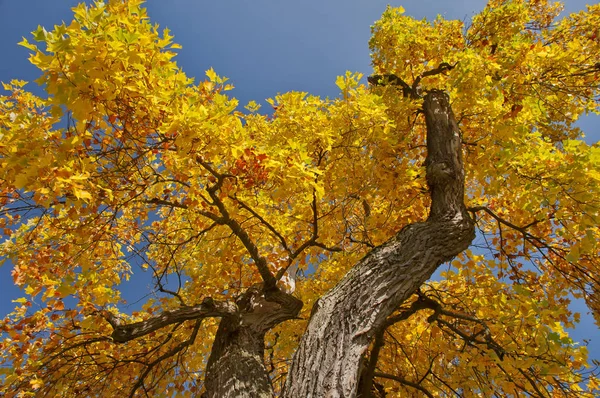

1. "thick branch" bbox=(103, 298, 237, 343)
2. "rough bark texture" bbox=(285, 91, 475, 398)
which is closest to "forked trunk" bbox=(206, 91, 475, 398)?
"rough bark texture" bbox=(285, 91, 475, 398)

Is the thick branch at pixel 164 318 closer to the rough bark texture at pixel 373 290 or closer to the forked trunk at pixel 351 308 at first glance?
the forked trunk at pixel 351 308

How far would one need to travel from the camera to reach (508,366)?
347 cm

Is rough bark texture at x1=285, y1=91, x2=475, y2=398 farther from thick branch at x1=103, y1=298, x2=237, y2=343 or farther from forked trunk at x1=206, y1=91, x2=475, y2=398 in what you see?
thick branch at x1=103, y1=298, x2=237, y2=343

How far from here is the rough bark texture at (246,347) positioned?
2.88 metres

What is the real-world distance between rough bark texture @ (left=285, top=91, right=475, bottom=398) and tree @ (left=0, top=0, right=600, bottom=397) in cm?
1

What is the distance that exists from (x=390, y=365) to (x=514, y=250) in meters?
2.43

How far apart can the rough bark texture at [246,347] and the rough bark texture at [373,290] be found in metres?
0.88

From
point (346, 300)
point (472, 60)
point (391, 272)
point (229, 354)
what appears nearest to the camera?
point (346, 300)

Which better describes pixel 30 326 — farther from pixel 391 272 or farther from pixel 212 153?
pixel 391 272

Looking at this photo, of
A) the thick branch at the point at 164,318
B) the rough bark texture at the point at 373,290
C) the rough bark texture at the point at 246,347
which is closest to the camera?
the rough bark texture at the point at 373,290

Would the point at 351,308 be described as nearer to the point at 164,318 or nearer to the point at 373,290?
the point at 373,290

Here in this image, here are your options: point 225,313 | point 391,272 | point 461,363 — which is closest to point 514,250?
point 461,363

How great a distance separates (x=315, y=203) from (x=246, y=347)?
1.58 metres

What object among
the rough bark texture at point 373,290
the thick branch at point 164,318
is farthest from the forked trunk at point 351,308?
the thick branch at point 164,318
